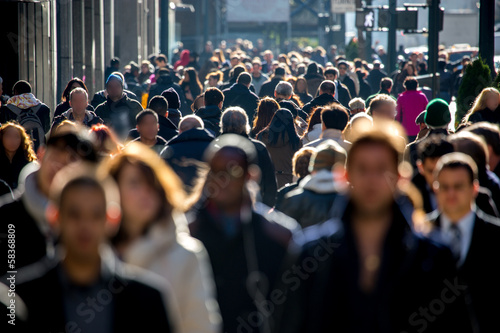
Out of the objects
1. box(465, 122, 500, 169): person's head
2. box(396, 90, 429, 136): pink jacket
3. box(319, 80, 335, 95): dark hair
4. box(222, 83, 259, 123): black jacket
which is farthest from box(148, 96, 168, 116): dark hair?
box(396, 90, 429, 136): pink jacket

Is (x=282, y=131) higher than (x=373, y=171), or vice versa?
(x=373, y=171)

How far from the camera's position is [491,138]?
7.46 metres

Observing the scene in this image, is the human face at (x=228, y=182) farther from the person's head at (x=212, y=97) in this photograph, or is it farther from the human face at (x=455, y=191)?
the person's head at (x=212, y=97)

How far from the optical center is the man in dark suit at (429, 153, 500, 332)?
193 inches

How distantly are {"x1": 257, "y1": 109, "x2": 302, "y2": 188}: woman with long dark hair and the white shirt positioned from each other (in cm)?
573

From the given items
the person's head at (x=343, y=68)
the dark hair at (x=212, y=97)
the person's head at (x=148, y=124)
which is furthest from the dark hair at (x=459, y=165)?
the person's head at (x=343, y=68)

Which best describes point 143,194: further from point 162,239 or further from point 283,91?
point 283,91

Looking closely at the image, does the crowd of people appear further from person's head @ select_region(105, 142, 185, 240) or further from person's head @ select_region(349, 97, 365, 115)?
person's head @ select_region(349, 97, 365, 115)

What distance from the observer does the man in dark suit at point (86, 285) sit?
3.16m

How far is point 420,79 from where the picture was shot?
25266mm

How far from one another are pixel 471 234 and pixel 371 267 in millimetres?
1372

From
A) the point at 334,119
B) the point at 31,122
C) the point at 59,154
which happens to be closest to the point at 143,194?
the point at 59,154

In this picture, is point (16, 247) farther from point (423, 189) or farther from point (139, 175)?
point (423, 189)

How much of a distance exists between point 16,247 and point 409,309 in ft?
6.24
